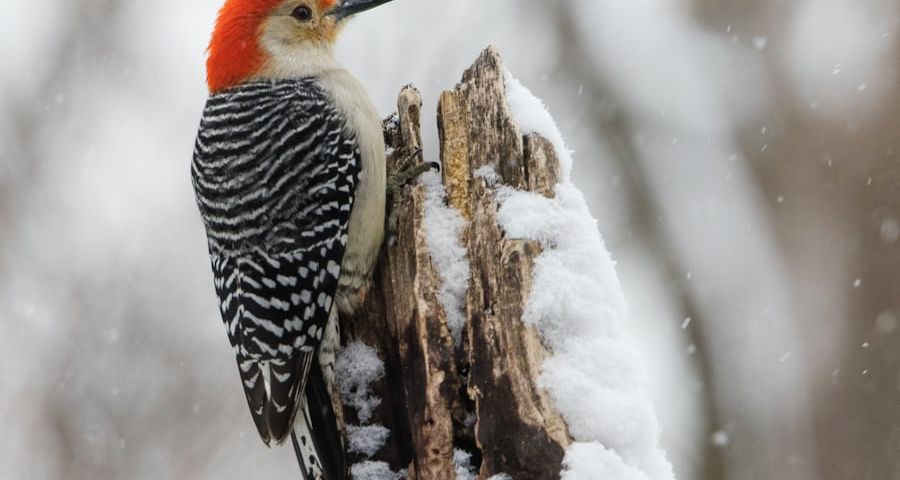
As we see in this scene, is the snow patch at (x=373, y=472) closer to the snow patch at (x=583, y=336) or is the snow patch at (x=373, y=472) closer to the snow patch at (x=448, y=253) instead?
the snow patch at (x=448, y=253)

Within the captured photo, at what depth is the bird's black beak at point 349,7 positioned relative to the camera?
14.9 ft

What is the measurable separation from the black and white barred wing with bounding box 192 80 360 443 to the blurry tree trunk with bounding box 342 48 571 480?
25 centimetres

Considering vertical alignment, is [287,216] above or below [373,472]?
above

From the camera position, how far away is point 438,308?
322 centimetres

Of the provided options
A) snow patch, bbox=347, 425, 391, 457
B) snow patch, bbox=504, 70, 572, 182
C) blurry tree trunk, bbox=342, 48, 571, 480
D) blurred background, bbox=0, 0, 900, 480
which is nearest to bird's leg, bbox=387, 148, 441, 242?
blurry tree trunk, bbox=342, 48, 571, 480

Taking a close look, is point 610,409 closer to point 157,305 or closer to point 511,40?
point 157,305

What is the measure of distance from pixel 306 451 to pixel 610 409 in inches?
52.8

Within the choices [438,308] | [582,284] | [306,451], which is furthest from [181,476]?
[582,284]

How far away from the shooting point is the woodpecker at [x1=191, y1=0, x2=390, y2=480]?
11.6 ft

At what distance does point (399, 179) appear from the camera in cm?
390

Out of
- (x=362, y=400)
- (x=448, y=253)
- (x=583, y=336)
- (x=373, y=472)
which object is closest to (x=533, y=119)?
(x=448, y=253)

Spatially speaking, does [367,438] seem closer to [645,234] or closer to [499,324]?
[499,324]

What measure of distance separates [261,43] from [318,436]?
6.65 feet

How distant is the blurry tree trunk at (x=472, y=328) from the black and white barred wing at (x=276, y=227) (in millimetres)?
251
